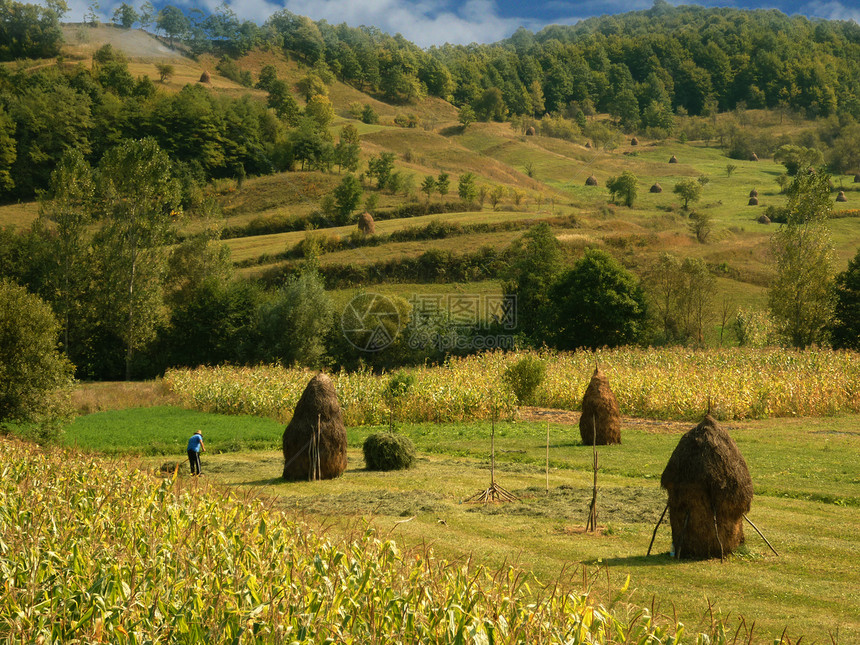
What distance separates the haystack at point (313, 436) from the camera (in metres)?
16.8

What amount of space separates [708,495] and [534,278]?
134 ft

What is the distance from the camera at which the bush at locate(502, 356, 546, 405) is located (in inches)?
1096

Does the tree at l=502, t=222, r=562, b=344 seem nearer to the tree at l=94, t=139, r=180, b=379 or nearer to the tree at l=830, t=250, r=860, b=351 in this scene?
the tree at l=830, t=250, r=860, b=351

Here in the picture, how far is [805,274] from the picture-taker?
41531mm

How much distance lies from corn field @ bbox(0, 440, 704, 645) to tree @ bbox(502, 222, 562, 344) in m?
42.4

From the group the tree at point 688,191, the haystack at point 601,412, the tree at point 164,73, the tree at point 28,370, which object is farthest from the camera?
the tree at point 164,73

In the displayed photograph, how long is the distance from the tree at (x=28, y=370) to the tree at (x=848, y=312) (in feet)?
126

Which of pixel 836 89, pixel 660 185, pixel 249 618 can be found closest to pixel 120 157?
pixel 249 618

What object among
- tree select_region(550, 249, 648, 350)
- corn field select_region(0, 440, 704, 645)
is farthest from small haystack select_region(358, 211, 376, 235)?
corn field select_region(0, 440, 704, 645)

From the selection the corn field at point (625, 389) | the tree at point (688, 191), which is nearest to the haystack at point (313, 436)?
the corn field at point (625, 389)

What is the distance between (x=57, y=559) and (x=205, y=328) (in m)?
43.1

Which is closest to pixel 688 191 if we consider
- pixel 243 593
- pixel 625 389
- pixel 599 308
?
pixel 599 308

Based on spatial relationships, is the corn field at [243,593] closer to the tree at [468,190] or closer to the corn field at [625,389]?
the corn field at [625,389]

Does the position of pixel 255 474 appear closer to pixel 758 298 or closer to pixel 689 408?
pixel 689 408
